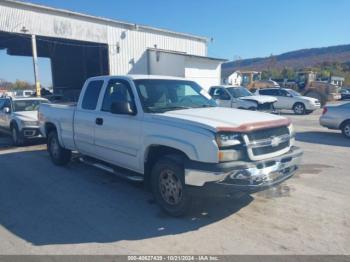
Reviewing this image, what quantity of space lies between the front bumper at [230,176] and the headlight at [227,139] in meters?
0.24

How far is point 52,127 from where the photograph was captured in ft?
25.5

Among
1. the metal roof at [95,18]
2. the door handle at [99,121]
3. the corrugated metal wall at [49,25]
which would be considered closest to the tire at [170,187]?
the door handle at [99,121]

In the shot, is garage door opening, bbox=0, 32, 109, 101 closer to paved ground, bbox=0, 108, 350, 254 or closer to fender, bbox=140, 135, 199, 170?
paved ground, bbox=0, 108, 350, 254

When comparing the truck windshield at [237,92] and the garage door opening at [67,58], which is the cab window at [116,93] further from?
the garage door opening at [67,58]

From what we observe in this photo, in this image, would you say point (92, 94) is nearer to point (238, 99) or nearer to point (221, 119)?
point (221, 119)

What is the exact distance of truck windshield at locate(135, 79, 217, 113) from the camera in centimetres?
505

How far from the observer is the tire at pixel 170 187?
4.29 metres

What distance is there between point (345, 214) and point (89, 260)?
11.4ft

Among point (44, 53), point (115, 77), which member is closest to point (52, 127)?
point (115, 77)

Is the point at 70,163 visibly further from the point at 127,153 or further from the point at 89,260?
the point at 89,260

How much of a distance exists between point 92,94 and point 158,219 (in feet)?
9.57

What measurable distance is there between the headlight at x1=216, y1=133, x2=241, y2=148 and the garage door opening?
2303 centimetres

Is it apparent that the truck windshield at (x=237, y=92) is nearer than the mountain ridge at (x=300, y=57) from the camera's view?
Yes

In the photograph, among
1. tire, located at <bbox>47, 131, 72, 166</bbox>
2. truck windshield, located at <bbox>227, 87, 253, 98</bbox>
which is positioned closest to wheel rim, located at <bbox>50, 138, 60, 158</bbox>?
tire, located at <bbox>47, 131, 72, 166</bbox>
